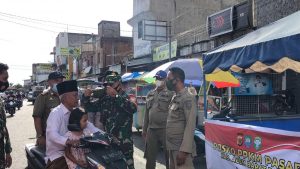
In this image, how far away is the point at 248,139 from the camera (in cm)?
520

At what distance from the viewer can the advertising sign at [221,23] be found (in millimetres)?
15219

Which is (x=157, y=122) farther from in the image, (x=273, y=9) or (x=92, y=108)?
(x=273, y=9)

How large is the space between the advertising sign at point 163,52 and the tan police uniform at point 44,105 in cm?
1474

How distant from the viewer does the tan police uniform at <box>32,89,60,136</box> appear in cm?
599

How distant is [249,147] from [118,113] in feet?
6.61

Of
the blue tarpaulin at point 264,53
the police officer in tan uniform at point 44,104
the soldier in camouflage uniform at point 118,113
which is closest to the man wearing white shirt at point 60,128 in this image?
the soldier in camouflage uniform at point 118,113

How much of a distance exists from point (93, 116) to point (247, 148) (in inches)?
98.3

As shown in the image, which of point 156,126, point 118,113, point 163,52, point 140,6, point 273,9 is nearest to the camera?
point 118,113

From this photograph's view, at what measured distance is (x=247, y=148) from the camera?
519 centimetres

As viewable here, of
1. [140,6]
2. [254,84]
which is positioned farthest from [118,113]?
[140,6]

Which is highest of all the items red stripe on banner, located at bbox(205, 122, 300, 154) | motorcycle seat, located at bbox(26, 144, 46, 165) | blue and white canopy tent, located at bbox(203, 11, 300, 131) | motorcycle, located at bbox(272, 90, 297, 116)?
blue and white canopy tent, located at bbox(203, 11, 300, 131)

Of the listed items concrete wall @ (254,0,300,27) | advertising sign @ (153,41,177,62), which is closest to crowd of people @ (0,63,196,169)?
concrete wall @ (254,0,300,27)

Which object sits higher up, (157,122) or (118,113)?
(118,113)

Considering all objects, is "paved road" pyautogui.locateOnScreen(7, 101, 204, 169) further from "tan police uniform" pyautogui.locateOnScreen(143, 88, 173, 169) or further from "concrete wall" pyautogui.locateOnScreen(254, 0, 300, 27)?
"concrete wall" pyautogui.locateOnScreen(254, 0, 300, 27)
